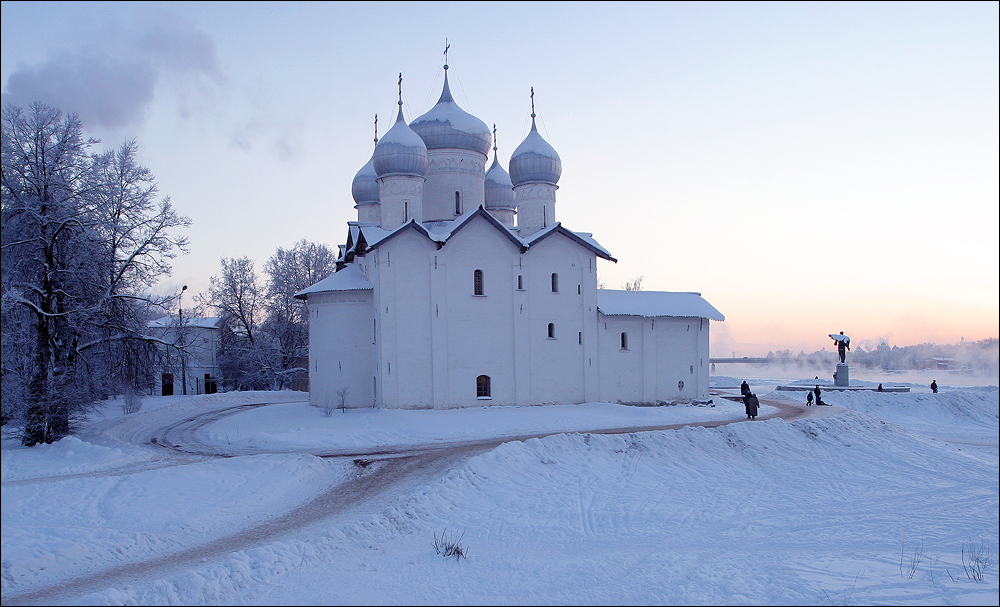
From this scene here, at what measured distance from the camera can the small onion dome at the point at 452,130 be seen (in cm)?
2767

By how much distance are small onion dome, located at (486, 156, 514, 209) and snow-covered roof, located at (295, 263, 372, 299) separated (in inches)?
329

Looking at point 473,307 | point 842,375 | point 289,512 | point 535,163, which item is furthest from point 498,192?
point 289,512

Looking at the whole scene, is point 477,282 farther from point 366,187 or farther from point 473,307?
point 366,187

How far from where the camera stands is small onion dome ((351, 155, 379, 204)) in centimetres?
3095

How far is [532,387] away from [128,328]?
1375 cm

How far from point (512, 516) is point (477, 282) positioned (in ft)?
45.2

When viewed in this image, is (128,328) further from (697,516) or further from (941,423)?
(941,423)

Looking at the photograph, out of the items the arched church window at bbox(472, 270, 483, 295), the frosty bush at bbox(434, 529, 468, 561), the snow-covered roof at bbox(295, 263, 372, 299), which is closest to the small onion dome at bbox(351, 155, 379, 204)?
the snow-covered roof at bbox(295, 263, 372, 299)

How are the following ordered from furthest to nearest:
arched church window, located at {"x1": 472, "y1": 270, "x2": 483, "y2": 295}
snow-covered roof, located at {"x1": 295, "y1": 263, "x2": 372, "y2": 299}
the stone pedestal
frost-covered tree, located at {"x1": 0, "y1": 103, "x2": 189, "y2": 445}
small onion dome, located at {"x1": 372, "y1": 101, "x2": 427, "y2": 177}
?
the stone pedestal < small onion dome, located at {"x1": 372, "y1": 101, "x2": 427, "y2": 177} < arched church window, located at {"x1": 472, "y1": 270, "x2": 483, "y2": 295} < snow-covered roof, located at {"x1": 295, "y1": 263, "x2": 372, "y2": 299} < frost-covered tree, located at {"x1": 0, "y1": 103, "x2": 189, "y2": 445}

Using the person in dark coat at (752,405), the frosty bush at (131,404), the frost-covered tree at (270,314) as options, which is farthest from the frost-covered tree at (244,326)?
the person in dark coat at (752,405)

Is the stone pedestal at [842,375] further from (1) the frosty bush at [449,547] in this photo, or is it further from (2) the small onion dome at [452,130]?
(1) the frosty bush at [449,547]

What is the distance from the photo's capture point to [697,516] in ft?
42.1

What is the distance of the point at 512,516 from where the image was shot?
12.1 meters

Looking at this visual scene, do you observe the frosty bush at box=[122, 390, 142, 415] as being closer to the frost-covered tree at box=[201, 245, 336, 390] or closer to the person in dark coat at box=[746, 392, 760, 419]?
the frost-covered tree at box=[201, 245, 336, 390]
